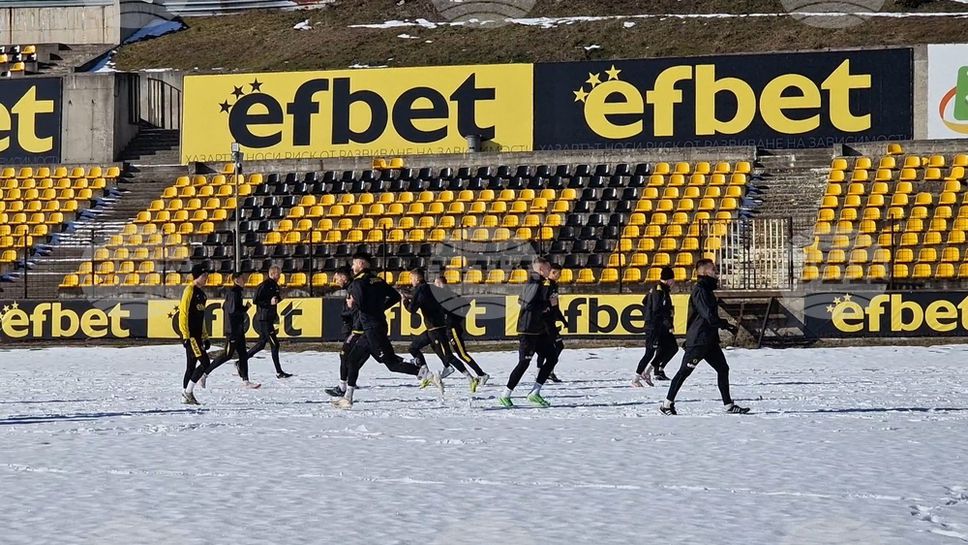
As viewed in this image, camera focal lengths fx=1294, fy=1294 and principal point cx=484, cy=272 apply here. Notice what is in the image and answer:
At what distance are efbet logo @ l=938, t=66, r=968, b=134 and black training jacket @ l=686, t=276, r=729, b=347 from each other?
21878 millimetres

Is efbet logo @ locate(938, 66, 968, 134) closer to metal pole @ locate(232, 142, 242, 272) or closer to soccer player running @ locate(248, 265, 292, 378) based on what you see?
metal pole @ locate(232, 142, 242, 272)

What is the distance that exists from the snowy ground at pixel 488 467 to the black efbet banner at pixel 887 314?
817 centimetres

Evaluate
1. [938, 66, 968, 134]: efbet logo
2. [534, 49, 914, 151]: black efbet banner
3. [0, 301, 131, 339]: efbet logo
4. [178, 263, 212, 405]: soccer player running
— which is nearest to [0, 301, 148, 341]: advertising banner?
[0, 301, 131, 339]: efbet logo

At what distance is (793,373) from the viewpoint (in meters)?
21.6

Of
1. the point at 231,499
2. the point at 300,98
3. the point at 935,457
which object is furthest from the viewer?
the point at 300,98

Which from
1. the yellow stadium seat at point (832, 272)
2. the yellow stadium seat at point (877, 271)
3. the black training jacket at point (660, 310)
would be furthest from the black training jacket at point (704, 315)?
the yellow stadium seat at point (877, 271)

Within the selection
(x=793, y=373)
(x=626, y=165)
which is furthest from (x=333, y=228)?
(x=793, y=373)

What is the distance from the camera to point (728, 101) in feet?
117

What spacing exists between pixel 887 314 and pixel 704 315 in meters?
14.6

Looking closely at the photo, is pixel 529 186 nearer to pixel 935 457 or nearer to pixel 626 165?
pixel 626 165

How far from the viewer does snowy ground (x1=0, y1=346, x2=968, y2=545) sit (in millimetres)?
8328

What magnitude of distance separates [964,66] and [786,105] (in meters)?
4.63

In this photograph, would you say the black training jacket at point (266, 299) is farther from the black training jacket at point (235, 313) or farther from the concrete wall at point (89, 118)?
the concrete wall at point (89, 118)

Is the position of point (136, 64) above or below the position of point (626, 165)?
above
